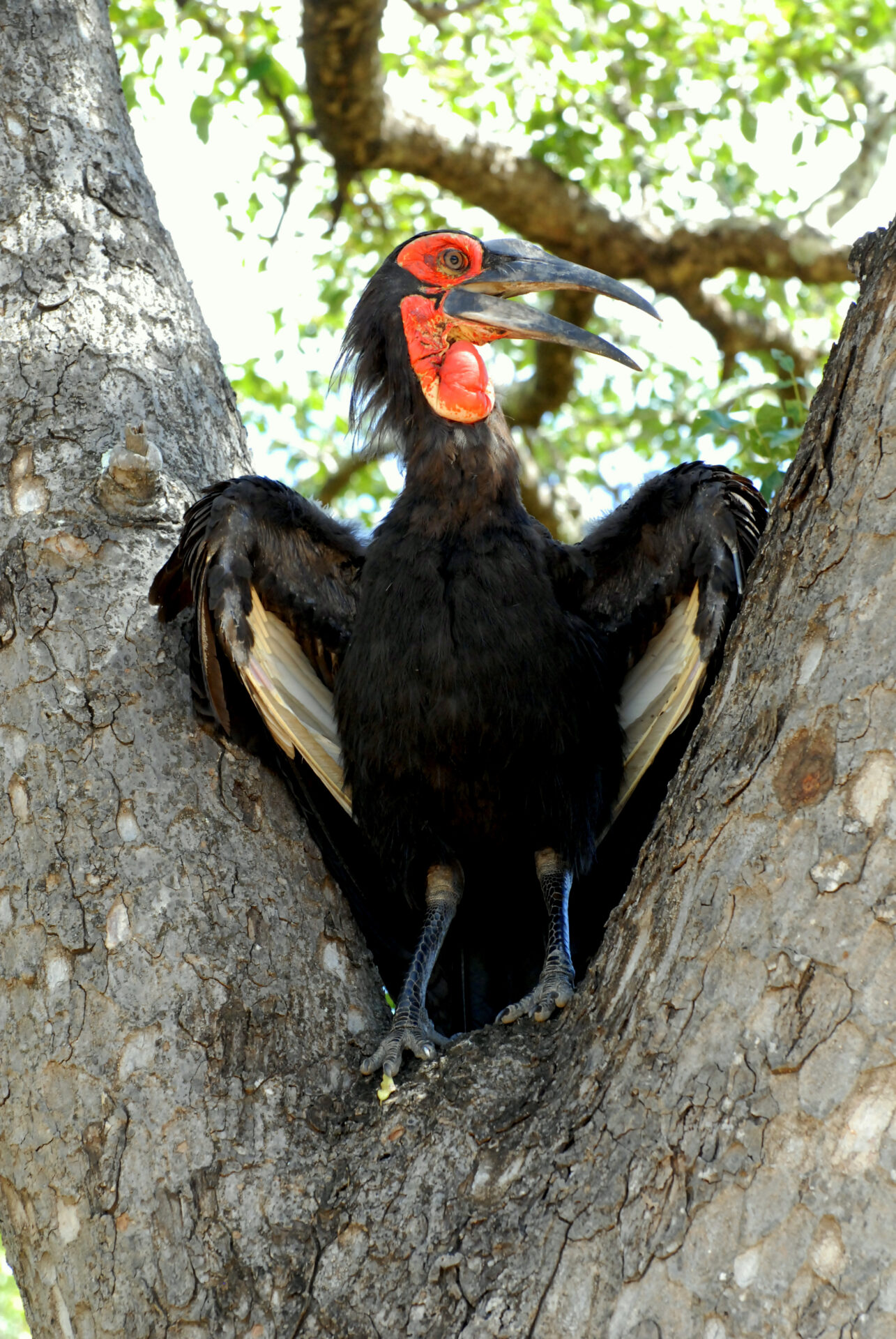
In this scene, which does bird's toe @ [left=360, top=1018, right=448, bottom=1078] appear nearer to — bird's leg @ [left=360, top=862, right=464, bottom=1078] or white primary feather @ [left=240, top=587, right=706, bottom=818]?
bird's leg @ [left=360, top=862, right=464, bottom=1078]

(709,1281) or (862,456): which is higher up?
(862,456)

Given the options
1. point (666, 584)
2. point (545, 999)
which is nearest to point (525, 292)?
point (666, 584)

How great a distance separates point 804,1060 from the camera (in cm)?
151

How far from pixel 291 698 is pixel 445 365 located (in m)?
0.97

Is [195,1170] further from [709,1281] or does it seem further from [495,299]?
[495,299]

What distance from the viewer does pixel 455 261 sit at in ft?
11.5

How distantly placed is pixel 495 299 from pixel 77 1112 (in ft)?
7.63

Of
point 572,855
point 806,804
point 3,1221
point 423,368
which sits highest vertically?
point 806,804

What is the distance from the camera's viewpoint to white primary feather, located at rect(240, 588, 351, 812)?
2.87m

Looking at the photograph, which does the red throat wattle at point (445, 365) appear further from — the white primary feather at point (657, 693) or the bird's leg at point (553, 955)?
the bird's leg at point (553, 955)

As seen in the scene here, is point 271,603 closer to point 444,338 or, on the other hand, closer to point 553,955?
point 444,338

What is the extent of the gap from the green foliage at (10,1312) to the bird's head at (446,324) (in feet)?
12.7

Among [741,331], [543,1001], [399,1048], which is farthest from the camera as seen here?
[741,331]

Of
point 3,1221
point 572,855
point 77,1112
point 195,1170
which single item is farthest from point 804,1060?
point 572,855
